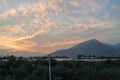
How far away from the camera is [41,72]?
75.7 ft

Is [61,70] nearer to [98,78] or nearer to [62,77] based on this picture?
[62,77]

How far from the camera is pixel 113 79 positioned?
68.8ft

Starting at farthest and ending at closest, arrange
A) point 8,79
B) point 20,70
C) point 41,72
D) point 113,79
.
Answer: point 20,70, point 41,72, point 113,79, point 8,79

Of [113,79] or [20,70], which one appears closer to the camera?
[113,79]

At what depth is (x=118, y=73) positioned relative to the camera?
22250 millimetres

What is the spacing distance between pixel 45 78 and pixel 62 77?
1.60 metres

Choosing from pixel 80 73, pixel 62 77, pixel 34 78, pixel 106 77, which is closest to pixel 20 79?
pixel 34 78

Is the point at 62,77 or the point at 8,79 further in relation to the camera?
the point at 62,77

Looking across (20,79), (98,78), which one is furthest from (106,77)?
(20,79)

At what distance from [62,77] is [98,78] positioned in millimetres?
2694

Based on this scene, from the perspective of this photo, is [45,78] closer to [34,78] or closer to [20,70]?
[34,78]

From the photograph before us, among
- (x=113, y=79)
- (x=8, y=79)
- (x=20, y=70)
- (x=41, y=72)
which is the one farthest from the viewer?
(x=20, y=70)

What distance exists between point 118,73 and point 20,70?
8.32 metres

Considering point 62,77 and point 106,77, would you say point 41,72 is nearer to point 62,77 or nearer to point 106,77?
point 62,77
